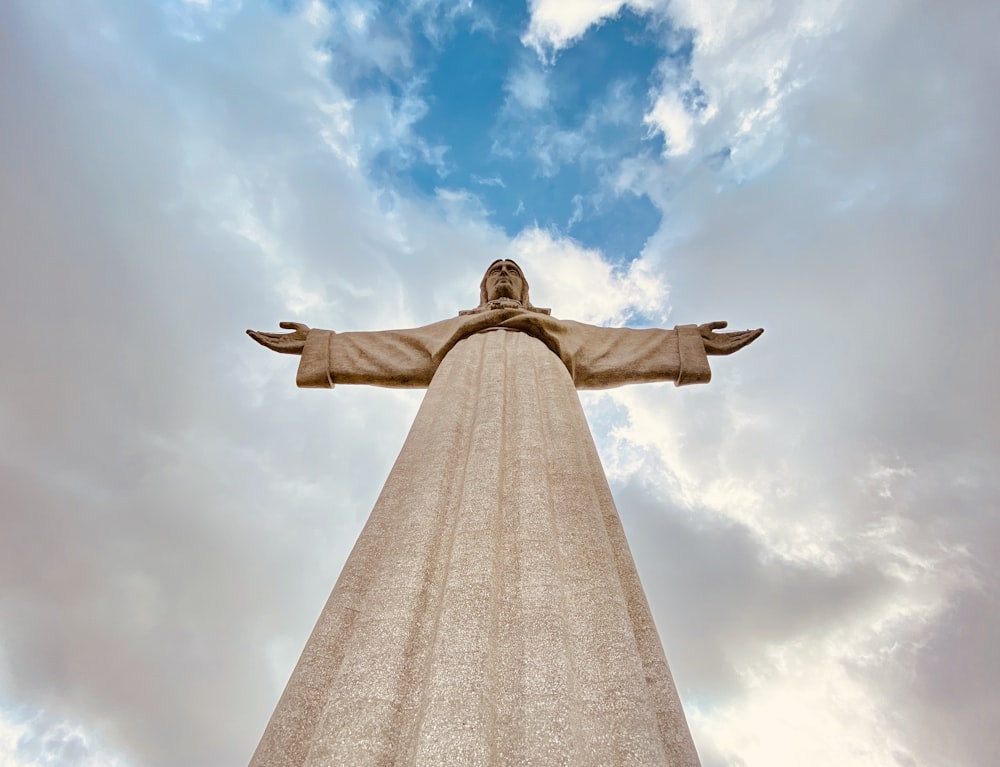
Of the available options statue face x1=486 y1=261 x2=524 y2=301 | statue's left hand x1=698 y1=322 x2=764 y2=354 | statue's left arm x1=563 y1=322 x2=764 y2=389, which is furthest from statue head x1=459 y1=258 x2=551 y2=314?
statue's left hand x1=698 y1=322 x2=764 y2=354

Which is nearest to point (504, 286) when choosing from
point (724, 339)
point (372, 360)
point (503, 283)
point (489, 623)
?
point (503, 283)

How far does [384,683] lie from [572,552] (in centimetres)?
86

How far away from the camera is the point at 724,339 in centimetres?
533

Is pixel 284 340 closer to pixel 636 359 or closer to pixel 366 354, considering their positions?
pixel 366 354

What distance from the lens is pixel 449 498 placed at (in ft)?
8.90

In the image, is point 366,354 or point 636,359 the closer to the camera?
point 636,359

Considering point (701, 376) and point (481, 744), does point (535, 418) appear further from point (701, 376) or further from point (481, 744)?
point (701, 376)

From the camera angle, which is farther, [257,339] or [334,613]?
[257,339]

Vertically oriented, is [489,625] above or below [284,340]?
below

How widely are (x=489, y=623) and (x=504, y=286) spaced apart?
4.49 metres

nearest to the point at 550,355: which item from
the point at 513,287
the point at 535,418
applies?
the point at 535,418

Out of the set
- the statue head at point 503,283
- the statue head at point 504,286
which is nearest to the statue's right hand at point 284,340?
the statue head at point 504,286

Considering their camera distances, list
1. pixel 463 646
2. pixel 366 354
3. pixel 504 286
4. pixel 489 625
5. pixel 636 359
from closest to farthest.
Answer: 1. pixel 463 646
2. pixel 489 625
3. pixel 636 359
4. pixel 366 354
5. pixel 504 286

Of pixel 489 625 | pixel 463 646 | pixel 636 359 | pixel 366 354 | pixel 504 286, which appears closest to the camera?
pixel 463 646
